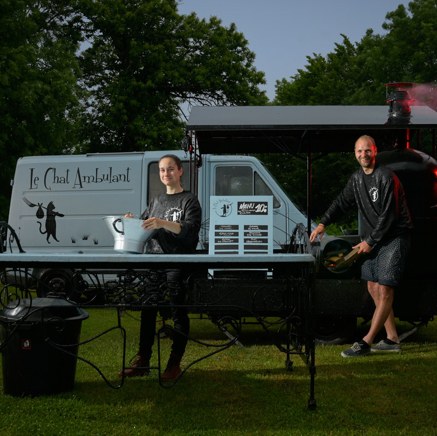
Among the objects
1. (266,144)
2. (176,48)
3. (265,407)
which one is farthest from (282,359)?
(176,48)

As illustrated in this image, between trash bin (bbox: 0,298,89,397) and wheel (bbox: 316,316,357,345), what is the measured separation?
3.37 meters

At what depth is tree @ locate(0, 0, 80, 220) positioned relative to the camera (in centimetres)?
1634

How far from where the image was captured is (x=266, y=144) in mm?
8258

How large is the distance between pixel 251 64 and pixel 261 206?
716 inches

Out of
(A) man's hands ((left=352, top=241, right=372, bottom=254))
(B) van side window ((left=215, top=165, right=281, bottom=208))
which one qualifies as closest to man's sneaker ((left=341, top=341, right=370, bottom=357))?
(A) man's hands ((left=352, top=241, right=372, bottom=254))

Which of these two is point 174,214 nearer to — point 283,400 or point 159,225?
point 159,225

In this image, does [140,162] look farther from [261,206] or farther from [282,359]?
[282,359]

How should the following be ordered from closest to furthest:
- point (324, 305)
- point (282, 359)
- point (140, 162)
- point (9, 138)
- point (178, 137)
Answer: point (282, 359), point (324, 305), point (140, 162), point (9, 138), point (178, 137)

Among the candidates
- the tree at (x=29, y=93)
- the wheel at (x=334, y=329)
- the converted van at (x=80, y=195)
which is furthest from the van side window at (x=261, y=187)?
the tree at (x=29, y=93)

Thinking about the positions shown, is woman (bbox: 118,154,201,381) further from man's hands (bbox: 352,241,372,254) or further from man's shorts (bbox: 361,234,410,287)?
man's shorts (bbox: 361,234,410,287)

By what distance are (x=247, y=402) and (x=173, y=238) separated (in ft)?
4.18

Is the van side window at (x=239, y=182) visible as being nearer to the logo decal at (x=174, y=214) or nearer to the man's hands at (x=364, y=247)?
the man's hands at (x=364, y=247)

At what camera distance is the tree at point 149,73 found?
2072 centimetres

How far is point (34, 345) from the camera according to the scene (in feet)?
12.4
